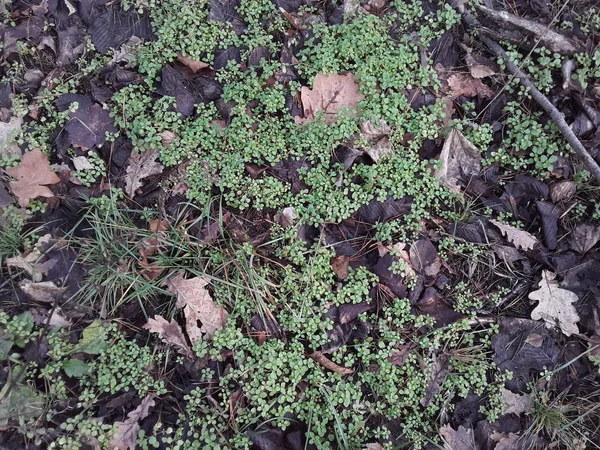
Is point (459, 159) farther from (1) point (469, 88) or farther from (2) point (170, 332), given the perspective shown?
(2) point (170, 332)

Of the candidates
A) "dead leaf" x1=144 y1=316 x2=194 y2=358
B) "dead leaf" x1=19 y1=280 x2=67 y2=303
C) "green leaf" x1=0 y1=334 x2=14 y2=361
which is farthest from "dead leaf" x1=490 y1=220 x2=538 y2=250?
"green leaf" x1=0 y1=334 x2=14 y2=361

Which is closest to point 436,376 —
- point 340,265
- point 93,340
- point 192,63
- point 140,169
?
point 340,265

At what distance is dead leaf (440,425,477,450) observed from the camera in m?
2.75

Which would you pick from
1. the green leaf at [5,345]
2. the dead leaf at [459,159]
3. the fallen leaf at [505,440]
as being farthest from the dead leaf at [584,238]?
the green leaf at [5,345]

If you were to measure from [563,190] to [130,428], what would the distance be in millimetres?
3292

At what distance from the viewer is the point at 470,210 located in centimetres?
315

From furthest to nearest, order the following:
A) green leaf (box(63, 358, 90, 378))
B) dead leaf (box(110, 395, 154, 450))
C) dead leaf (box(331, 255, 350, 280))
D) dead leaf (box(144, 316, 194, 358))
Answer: dead leaf (box(331, 255, 350, 280)) → dead leaf (box(144, 316, 194, 358)) → green leaf (box(63, 358, 90, 378)) → dead leaf (box(110, 395, 154, 450))

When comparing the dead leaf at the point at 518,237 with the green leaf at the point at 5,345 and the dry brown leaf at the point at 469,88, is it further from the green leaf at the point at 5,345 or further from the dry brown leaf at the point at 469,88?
the green leaf at the point at 5,345

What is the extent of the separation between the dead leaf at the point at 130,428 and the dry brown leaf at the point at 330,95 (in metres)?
2.18

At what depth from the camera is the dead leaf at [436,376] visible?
111 inches

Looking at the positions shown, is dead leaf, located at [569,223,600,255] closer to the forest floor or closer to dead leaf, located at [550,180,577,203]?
the forest floor

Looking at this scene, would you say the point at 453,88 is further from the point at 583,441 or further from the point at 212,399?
the point at 212,399

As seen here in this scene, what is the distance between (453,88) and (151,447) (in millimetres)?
3199

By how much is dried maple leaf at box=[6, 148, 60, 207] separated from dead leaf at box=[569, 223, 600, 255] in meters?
3.63
